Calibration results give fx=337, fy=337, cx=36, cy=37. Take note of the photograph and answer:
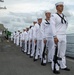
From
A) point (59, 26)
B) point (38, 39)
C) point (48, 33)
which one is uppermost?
point (59, 26)

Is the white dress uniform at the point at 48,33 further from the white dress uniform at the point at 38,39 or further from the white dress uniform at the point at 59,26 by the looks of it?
the white dress uniform at the point at 59,26

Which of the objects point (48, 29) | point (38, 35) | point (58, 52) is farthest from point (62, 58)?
point (38, 35)

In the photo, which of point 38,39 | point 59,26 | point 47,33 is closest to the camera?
point 59,26

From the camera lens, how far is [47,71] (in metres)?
11.8

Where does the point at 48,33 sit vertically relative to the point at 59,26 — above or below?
below

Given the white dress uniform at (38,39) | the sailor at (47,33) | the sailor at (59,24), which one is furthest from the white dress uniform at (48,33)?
the sailor at (59,24)

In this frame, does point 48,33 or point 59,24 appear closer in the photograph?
point 59,24

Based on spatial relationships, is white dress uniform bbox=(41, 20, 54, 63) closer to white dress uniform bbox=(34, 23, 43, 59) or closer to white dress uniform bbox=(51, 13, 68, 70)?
white dress uniform bbox=(34, 23, 43, 59)

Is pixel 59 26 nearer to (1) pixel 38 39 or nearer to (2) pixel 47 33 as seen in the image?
(2) pixel 47 33

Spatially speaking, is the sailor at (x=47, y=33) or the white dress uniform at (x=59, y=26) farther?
the sailor at (x=47, y=33)

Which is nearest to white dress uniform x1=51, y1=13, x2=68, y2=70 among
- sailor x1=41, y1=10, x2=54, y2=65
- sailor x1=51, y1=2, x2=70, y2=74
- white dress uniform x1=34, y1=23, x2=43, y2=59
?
sailor x1=51, y1=2, x2=70, y2=74

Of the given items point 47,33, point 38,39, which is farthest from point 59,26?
point 38,39

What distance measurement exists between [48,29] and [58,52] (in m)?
2.44

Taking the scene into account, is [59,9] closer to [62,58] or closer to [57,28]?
[57,28]
